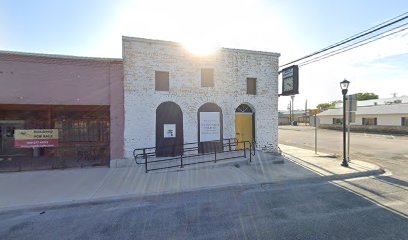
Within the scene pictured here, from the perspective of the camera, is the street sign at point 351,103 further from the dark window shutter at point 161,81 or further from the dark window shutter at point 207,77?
the dark window shutter at point 161,81

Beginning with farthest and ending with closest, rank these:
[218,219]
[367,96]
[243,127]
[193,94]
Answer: [367,96]
[243,127]
[193,94]
[218,219]

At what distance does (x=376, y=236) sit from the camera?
4246mm

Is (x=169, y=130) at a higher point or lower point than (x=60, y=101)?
lower

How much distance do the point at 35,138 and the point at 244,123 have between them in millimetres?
10434

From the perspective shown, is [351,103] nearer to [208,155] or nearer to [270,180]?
[270,180]

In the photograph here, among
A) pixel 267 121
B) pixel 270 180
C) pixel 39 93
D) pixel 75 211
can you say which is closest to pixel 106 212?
pixel 75 211

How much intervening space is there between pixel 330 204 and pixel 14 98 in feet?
39.6

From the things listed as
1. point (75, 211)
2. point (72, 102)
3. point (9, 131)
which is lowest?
point (75, 211)

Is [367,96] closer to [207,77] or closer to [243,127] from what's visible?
[243,127]

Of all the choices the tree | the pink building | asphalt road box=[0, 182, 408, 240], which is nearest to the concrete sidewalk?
asphalt road box=[0, 182, 408, 240]

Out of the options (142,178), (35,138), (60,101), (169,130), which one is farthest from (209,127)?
(35,138)

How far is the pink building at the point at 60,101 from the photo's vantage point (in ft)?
30.4

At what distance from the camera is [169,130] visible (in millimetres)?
11328

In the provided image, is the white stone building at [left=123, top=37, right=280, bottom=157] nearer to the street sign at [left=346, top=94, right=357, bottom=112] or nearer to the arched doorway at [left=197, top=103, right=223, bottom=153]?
the arched doorway at [left=197, top=103, right=223, bottom=153]
